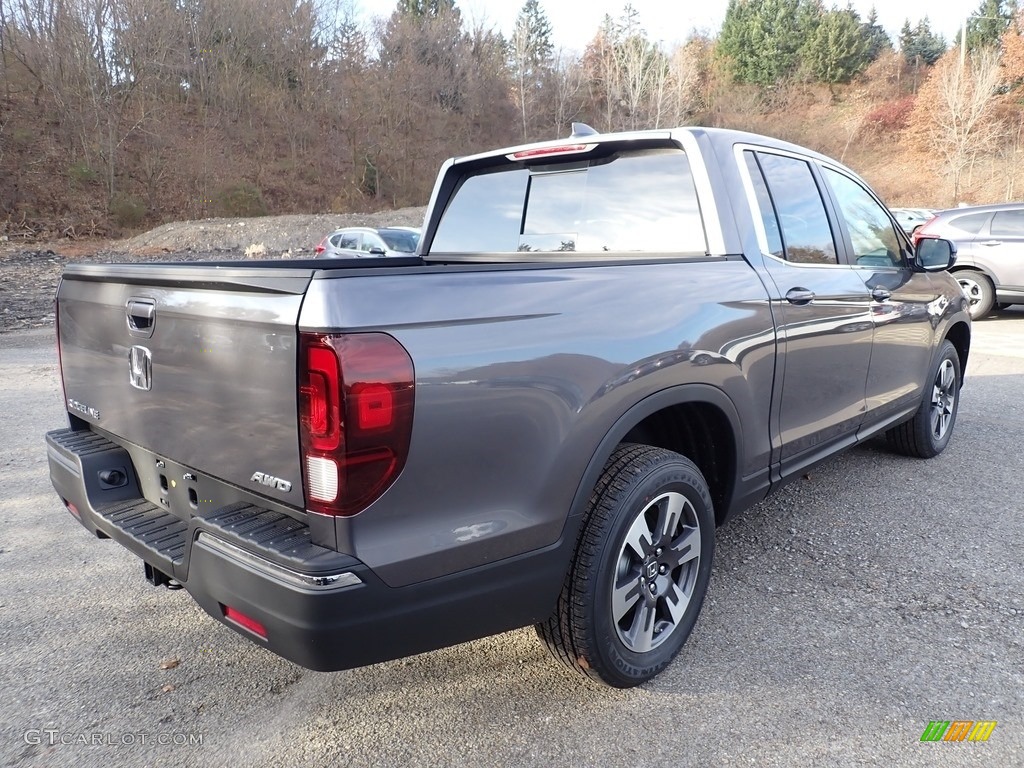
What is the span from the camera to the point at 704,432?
2.87m

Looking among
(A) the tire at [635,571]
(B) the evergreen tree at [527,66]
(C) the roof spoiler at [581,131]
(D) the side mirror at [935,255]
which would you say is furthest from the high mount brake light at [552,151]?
(B) the evergreen tree at [527,66]

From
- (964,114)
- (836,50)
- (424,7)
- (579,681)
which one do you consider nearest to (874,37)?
(836,50)

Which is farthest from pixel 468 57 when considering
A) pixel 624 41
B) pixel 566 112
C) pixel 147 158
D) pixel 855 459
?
pixel 855 459

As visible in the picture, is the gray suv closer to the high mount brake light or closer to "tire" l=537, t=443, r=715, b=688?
the high mount brake light

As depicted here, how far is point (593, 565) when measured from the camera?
7.39 ft

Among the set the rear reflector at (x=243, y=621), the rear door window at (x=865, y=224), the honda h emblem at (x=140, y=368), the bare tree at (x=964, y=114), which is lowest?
the rear reflector at (x=243, y=621)

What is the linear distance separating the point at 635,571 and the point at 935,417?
11.3 ft

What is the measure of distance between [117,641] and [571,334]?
85.0 inches

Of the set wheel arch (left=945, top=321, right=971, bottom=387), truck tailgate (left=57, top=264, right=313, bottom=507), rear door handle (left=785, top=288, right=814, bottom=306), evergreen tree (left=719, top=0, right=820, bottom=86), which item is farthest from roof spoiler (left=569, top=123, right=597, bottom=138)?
evergreen tree (left=719, top=0, right=820, bottom=86)

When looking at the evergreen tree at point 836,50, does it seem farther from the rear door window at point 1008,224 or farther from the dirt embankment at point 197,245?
the rear door window at point 1008,224

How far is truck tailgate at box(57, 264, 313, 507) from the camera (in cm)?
184

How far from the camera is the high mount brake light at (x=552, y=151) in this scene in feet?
11.0

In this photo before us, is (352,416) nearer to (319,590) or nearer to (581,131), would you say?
(319,590)

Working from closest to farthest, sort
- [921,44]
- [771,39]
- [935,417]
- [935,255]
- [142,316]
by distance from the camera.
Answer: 1. [142,316]
2. [935,255]
3. [935,417]
4. [771,39]
5. [921,44]
